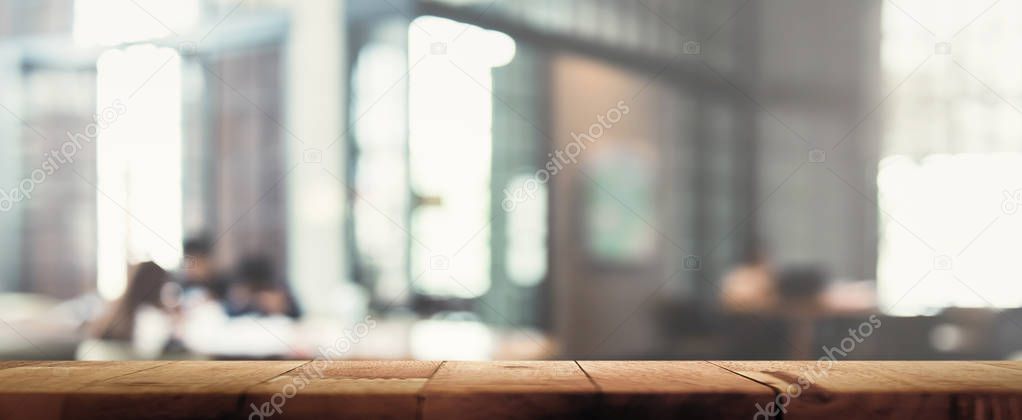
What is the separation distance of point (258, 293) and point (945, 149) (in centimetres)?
243

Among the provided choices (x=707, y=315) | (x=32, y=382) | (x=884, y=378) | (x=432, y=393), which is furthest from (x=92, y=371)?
(x=707, y=315)

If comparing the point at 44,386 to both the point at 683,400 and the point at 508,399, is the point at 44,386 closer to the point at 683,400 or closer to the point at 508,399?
the point at 508,399

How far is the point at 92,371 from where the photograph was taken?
0.82 metres

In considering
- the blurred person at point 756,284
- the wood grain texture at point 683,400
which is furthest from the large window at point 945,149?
the wood grain texture at point 683,400

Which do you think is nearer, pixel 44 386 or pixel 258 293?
pixel 44 386

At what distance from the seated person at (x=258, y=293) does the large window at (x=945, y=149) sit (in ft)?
6.75

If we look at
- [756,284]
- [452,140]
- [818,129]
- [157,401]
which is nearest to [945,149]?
[818,129]

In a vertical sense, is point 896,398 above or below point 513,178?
below

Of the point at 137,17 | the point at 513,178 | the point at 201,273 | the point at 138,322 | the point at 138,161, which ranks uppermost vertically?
the point at 137,17

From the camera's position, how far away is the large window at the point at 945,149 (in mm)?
2297

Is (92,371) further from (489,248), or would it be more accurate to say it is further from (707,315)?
(707,315)

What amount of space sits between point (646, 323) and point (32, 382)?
187 centimetres

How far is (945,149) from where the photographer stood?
2352 millimetres

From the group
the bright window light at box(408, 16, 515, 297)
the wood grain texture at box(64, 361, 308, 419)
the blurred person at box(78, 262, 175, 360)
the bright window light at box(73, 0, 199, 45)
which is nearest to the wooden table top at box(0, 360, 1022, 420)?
the wood grain texture at box(64, 361, 308, 419)
